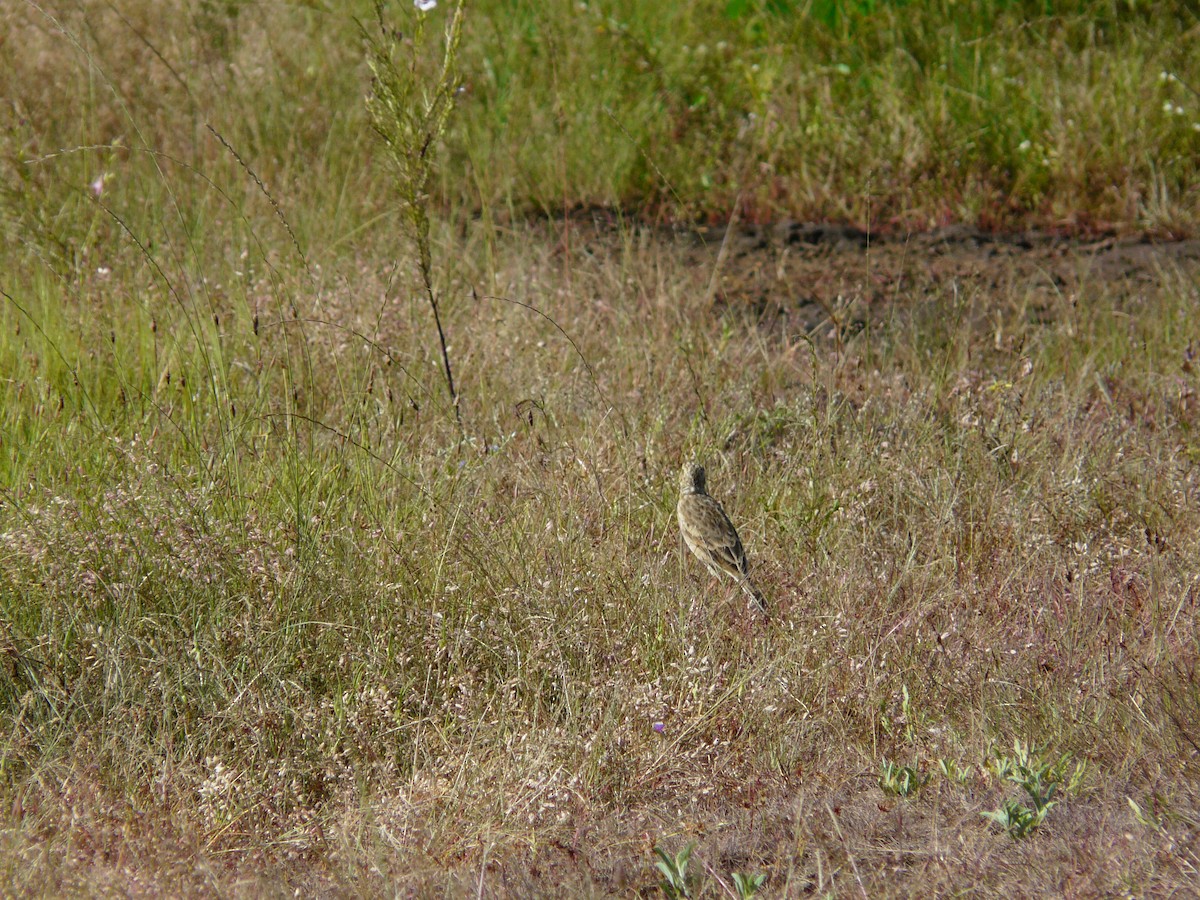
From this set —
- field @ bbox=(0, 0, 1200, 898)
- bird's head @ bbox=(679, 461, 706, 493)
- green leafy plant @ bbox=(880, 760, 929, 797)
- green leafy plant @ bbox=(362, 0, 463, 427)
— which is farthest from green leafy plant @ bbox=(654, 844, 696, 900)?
green leafy plant @ bbox=(362, 0, 463, 427)

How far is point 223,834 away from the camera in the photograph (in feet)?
8.90

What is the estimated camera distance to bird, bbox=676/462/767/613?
3.59 meters

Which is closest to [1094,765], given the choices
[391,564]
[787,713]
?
[787,713]

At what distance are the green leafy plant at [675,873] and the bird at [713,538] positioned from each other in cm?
111

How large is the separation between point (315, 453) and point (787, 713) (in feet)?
A: 5.72

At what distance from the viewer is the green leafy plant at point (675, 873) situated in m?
2.45

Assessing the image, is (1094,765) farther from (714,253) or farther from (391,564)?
(714,253)

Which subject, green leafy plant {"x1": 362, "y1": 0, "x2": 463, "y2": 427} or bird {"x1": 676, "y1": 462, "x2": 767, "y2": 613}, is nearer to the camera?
bird {"x1": 676, "y1": 462, "x2": 767, "y2": 613}

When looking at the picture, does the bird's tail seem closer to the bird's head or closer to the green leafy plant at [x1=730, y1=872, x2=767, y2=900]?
the bird's head

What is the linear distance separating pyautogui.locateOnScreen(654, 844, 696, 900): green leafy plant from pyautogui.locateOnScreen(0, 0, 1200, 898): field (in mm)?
69

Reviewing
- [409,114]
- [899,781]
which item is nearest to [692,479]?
[899,781]

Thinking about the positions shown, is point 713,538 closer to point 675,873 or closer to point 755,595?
point 755,595

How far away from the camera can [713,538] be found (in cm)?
367

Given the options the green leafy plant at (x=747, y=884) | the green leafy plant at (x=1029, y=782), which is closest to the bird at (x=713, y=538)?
the green leafy plant at (x=1029, y=782)
